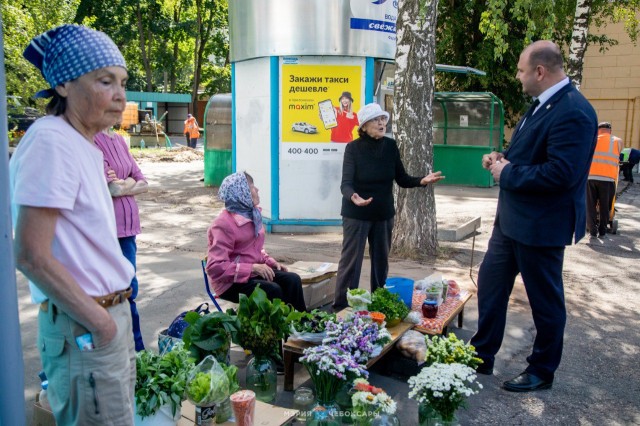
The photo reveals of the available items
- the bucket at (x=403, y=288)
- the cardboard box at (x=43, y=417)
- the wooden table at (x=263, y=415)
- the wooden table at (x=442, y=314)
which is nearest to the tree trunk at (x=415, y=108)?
the wooden table at (x=442, y=314)

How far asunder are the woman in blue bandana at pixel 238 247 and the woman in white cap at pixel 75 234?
214 cm

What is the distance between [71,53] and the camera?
6.03 ft

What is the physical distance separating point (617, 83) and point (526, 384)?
19037mm

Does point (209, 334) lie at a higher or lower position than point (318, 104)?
lower

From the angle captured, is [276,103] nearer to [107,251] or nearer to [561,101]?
[561,101]

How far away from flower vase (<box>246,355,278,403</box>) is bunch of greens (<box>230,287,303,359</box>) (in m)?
0.06

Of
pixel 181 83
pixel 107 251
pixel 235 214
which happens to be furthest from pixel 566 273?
pixel 181 83

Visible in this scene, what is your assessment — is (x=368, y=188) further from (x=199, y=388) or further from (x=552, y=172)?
(x=199, y=388)

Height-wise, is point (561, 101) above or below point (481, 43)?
below

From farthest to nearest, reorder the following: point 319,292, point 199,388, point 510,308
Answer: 1. point 510,308
2. point 319,292
3. point 199,388

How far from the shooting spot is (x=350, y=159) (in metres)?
5.00

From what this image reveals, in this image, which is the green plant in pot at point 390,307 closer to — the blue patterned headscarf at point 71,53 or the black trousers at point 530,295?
the black trousers at point 530,295

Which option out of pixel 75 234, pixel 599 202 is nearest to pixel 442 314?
pixel 75 234

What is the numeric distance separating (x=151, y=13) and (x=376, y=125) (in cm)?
3079
